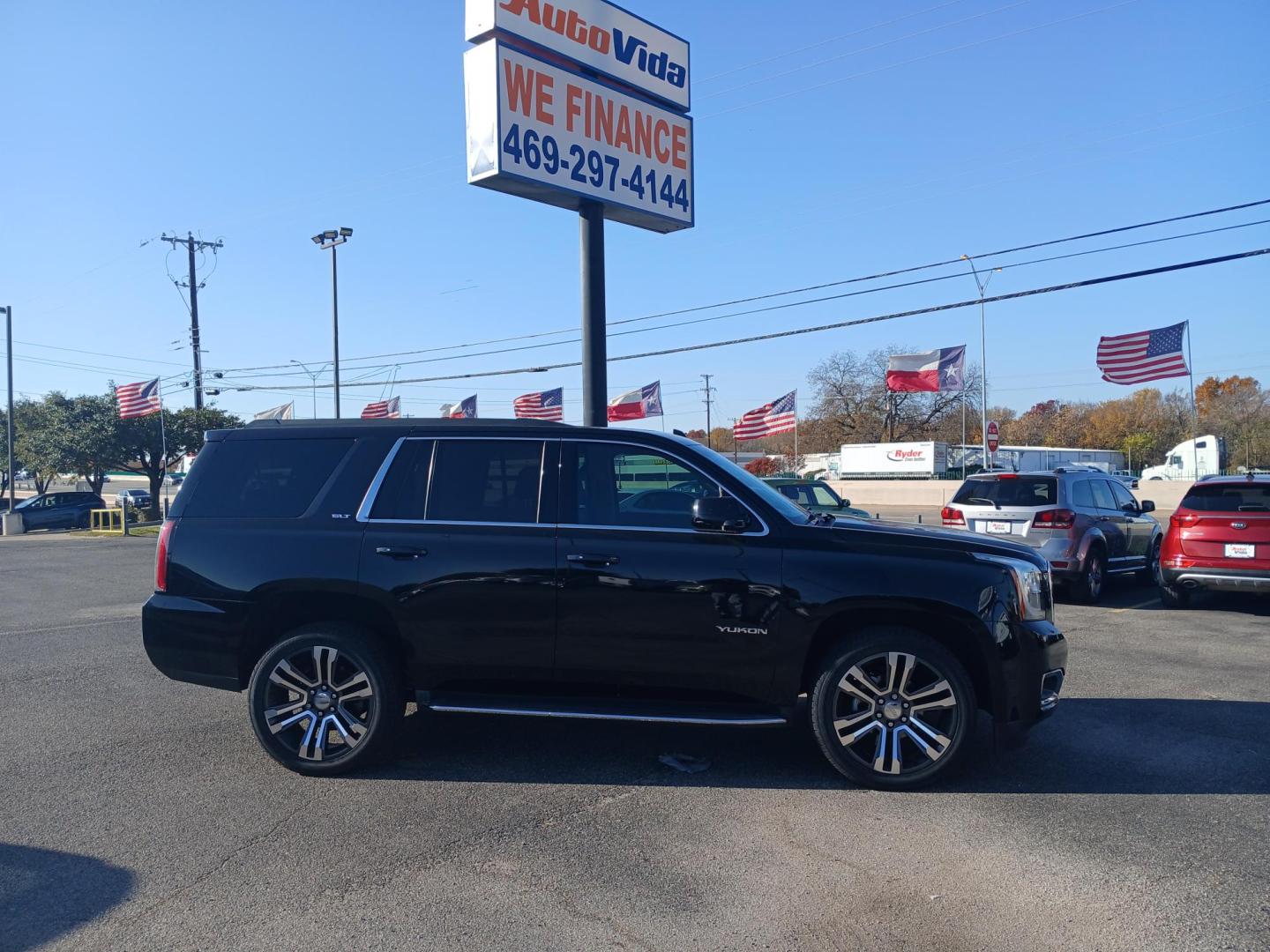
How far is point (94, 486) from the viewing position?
47.4 m

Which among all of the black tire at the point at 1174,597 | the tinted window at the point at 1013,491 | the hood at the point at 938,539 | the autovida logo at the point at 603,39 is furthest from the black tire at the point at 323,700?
the autovida logo at the point at 603,39

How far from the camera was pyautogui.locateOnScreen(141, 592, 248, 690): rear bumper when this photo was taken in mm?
5438

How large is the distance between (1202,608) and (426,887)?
423 inches

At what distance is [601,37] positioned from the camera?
13.5 metres

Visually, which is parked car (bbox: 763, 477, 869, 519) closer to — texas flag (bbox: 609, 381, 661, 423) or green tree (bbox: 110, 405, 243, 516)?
texas flag (bbox: 609, 381, 661, 423)

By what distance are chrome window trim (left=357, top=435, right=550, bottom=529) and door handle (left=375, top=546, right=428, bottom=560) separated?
158mm

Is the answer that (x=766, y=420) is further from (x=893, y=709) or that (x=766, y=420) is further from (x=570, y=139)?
(x=893, y=709)

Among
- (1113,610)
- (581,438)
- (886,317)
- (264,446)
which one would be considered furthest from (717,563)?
(886,317)

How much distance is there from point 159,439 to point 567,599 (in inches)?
1841

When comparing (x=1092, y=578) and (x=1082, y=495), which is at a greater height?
(x=1082, y=495)

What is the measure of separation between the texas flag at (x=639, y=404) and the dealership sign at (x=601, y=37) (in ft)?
77.8

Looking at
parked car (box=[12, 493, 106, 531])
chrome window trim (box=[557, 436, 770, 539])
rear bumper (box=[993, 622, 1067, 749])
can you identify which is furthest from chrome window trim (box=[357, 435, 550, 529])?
parked car (box=[12, 493, 106, 531])

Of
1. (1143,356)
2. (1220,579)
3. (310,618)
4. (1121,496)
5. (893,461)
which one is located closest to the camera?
(310,618)

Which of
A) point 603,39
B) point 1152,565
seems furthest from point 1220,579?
point 603,39
